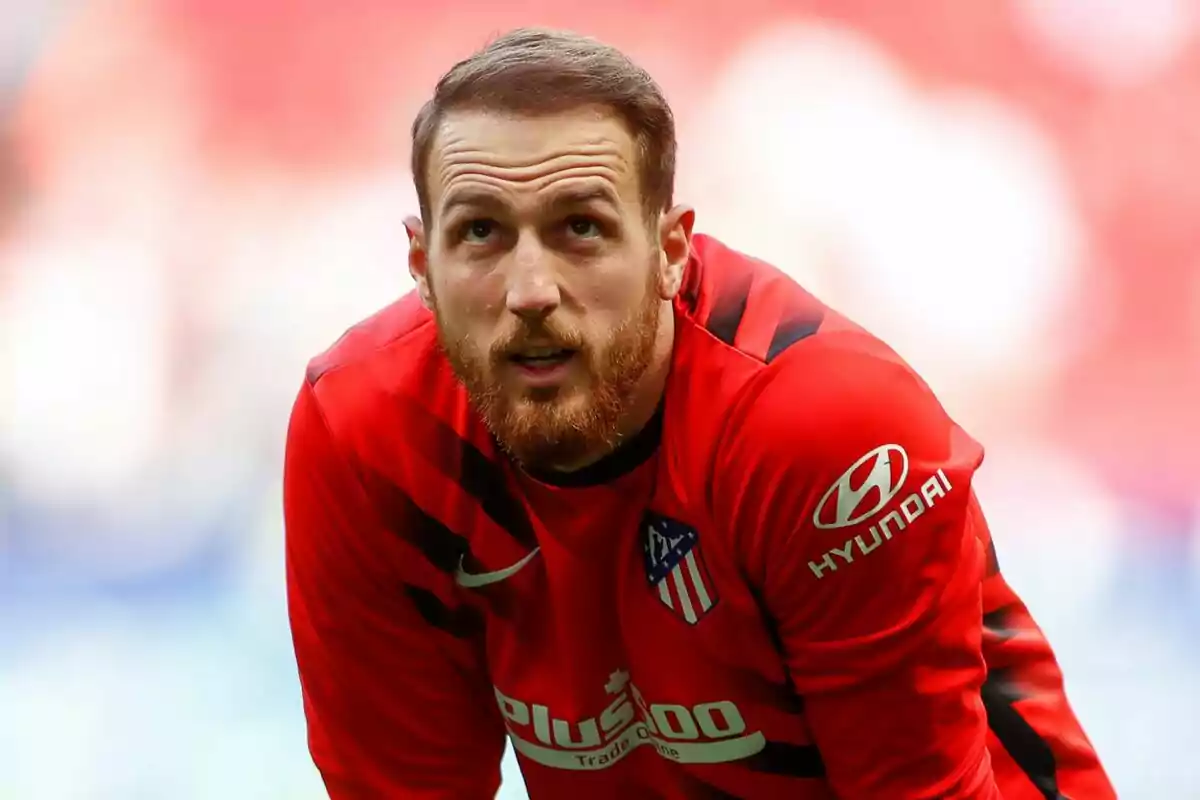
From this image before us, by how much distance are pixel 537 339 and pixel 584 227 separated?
0.30 feet

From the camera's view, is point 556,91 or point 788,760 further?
point 788,760

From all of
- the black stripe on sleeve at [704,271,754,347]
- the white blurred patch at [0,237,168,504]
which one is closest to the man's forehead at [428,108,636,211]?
the black stripe on sleeve at [704,271,754,347]

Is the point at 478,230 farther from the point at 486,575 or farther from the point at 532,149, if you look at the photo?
the point at 486,575

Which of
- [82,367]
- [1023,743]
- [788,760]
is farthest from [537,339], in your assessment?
[82,367]

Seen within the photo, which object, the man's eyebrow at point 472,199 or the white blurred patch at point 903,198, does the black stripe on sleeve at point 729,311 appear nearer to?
the man's eyebrow at point 472,199

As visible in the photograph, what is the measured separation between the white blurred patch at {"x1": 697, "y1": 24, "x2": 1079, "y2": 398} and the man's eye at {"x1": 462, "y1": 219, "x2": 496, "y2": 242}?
0.90m

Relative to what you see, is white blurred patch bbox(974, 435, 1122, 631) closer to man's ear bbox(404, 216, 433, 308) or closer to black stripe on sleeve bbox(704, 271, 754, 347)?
black stripe on sleeve bbox(704, 271, 754, 347)

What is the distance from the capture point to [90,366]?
1.82m

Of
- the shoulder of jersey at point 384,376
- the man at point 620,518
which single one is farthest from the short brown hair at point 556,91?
the shoulder of jersey at point 384,376

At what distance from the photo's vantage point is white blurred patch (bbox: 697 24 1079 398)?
179 cm

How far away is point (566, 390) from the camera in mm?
947

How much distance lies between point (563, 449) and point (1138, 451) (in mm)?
1117

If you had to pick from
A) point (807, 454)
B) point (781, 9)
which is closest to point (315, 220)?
point (781, 9)

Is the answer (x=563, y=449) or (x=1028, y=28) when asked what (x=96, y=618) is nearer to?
(x=563, y=449)
